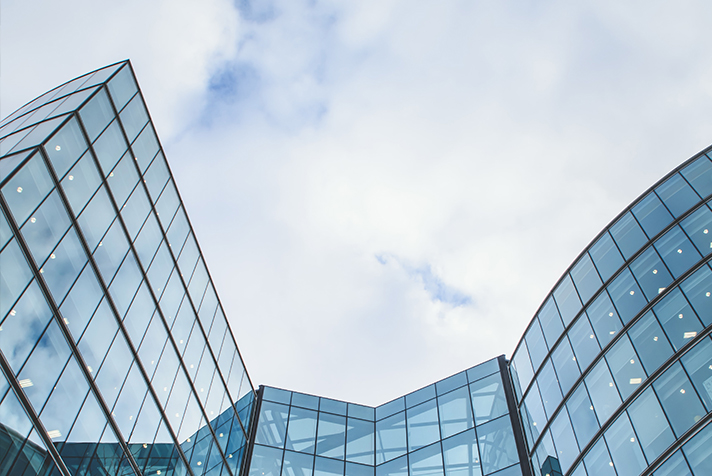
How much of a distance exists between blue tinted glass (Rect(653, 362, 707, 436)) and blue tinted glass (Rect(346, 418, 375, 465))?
14417 millimetres

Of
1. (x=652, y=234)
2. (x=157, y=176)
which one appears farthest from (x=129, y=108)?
(x=652, y=234)

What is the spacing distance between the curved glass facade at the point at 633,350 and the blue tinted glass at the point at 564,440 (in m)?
0.05

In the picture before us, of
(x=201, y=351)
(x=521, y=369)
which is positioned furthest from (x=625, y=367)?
(x=201, y=351)

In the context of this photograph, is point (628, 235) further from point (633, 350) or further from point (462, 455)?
point (462, 455)

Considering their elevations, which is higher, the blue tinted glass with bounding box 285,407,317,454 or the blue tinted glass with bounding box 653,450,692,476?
the blue tinted glass with bounding box 285,407,317,454

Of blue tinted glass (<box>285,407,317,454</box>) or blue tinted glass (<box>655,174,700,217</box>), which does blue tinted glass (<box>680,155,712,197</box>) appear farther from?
blue tinted glass (<box>285,407,317,454</box>)

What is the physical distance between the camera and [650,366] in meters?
16.0

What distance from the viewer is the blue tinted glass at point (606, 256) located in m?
19.9

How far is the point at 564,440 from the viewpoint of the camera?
701 inches

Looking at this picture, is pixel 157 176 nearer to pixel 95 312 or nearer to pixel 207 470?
pixel 95 312

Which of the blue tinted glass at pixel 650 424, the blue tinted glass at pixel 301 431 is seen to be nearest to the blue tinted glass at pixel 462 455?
the blue tinted glass at pixel 301 431

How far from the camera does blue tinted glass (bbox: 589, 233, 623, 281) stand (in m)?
19.9

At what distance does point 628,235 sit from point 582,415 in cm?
739

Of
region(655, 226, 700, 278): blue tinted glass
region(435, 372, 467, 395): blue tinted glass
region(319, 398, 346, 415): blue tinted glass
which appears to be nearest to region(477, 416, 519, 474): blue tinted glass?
region(435, 372, 467, 395): blue tinted glass
